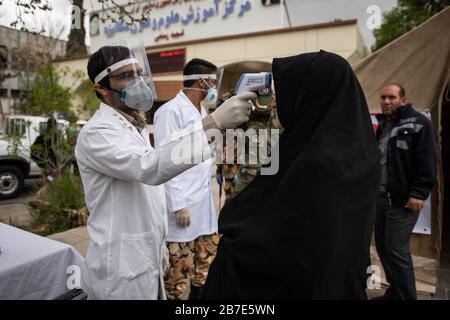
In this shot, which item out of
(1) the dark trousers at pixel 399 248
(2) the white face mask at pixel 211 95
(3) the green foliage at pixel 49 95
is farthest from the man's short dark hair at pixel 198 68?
(3) the green foliage at pixel 49 95

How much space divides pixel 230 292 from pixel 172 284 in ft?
5.04

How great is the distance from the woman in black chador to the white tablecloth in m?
0.92

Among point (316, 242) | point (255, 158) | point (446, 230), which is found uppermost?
point (255, 158)

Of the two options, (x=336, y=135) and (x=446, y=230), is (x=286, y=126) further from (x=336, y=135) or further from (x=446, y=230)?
(x=446, y=230)

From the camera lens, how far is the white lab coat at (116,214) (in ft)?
4.67

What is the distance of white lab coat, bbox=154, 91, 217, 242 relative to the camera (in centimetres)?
254

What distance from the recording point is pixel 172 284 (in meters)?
2.63

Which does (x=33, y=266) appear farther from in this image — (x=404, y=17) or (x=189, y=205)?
(x=404, y=17)

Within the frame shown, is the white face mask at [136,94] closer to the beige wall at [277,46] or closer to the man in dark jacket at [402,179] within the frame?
the man in dark jacket at [402,179]

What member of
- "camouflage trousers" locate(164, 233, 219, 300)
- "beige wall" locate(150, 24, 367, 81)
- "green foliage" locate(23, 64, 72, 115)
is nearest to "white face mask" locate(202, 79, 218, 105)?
"camouflage trousers" locate(164, 233, 219, 300)

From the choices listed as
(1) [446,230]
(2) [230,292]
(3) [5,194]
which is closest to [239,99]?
(2) [230,292]

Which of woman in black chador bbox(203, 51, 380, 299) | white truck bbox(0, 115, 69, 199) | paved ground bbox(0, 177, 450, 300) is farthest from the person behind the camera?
white truck bbox(0, 115, 69, 199)

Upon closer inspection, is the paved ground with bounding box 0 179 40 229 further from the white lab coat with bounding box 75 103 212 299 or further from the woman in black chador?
the woman in black chador

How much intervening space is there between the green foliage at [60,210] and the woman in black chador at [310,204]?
4.49 metres
